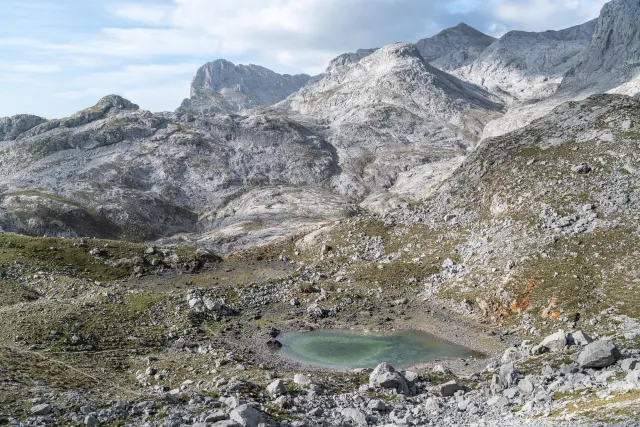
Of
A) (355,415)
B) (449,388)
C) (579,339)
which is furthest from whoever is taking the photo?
(579,339)

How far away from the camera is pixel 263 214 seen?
16012 centimetres

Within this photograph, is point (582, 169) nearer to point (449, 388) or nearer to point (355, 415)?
point (449, 388)

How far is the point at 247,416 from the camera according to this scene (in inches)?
1028

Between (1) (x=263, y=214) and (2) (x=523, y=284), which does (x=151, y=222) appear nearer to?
(1) (x=263, y=214)

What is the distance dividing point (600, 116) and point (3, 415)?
279ft

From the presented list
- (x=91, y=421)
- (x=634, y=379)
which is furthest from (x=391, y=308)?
(x=91, y=421)

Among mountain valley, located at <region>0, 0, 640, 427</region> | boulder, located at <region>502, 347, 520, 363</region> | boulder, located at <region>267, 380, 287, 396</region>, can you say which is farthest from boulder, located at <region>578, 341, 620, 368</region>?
boulder, located at <region>267, 380, 287, 396</region>

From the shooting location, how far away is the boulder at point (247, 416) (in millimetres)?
25586

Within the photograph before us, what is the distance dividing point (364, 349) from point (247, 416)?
29.9 metres

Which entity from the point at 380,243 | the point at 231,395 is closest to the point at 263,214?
the point at 380,243

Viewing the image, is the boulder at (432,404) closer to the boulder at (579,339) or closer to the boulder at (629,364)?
the boulder at (629,364)

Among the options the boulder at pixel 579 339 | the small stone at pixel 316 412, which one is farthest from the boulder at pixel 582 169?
the small stone at pixel 316 412

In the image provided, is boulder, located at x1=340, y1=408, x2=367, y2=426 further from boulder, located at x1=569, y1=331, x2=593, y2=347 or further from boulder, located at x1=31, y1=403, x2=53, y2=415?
boulder, located at x1=569, y1=331, x2=593, y2=347

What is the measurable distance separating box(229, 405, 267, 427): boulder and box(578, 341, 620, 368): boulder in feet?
72.7
